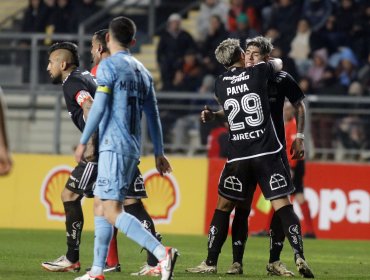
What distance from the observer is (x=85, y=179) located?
11492mm

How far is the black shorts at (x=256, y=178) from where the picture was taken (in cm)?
1148

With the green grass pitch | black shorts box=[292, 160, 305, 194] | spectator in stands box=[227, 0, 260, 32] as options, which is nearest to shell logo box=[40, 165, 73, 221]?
the green grass pitch

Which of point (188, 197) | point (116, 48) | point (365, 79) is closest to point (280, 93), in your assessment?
point (116, 48)

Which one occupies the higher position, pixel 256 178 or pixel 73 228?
pixel 256 178

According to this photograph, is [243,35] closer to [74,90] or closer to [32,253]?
[32,253]

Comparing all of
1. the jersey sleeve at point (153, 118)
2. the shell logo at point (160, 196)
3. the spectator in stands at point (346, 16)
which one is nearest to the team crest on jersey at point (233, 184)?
the jersey sleeve at point (153, 118)

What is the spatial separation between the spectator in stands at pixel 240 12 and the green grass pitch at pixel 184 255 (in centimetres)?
660

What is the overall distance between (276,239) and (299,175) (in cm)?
756

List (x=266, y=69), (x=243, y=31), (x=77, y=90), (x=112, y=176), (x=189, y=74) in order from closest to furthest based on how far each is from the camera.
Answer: (x=112, y=176), (x=77, y=90), (x=266, y=69), (x=189, y=74), (x=243, y=31)

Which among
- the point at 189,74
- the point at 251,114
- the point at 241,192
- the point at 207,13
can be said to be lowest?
the point at 241,192

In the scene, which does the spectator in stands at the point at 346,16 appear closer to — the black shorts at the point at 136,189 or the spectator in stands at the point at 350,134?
the spectator in stands at the point at 350,134

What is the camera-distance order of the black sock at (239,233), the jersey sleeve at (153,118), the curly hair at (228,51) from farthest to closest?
1. the black sock at (239,233)
2. the curly hair at (228,51)
3. the jersey sleeve at (153,118)

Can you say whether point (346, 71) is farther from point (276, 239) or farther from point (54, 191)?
point (276, 239)

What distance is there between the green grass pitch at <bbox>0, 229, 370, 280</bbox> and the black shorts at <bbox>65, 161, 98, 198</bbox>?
→ 82 cm
